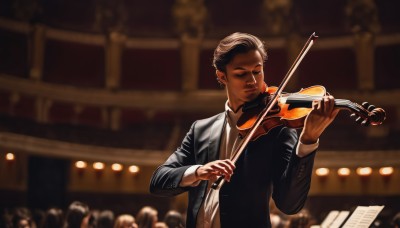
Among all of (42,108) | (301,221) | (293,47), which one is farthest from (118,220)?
(293,47)

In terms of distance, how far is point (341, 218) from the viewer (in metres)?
4.66

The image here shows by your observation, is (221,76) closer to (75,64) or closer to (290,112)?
(290,112)

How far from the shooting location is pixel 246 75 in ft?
6.71

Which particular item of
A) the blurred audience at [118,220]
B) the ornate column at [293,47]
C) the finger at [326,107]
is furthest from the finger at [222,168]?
the ornate column at [293,47]

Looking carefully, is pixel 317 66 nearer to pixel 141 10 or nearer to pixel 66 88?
pixel 141 10

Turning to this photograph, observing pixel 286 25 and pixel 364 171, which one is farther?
pixel 286 25

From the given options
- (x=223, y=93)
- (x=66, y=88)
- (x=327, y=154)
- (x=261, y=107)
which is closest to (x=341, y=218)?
(x=261, y=107)

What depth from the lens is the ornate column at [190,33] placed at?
704 inches

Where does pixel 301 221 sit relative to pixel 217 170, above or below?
below

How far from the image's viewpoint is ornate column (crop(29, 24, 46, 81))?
17203mm

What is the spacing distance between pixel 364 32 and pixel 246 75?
618 inches

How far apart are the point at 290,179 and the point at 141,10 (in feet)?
56.5

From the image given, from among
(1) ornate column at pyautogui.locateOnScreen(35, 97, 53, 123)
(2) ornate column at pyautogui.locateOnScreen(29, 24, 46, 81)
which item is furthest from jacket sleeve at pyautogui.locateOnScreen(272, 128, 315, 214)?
(2) ornate column at pyautogui.locateOnScreen(29, 24, 46, 81)

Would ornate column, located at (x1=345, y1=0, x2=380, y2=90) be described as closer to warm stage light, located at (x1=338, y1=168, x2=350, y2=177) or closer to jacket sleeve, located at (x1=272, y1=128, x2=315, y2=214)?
warm stage light, located at (x1=338, y1=168, x2=350, y2=177)
